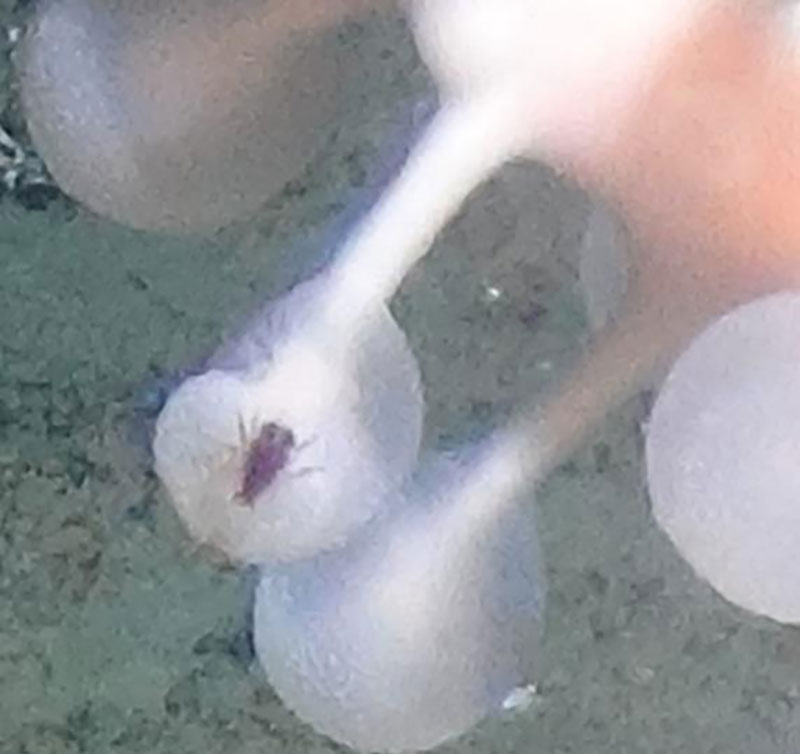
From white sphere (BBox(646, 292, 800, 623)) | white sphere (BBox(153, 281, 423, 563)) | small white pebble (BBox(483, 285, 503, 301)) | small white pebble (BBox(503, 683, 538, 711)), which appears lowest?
small white pebble (BBox(503, 683, 538, 711))

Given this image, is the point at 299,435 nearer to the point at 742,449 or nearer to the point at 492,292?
the point at 742,449

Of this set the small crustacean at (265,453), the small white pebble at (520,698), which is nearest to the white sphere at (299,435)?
the small crustacean at (265,453)

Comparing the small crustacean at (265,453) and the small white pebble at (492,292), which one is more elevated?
the small crustacean at (265,453)

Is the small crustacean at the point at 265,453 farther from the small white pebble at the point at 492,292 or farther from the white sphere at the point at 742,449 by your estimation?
the small white pebble at the point at 492,292

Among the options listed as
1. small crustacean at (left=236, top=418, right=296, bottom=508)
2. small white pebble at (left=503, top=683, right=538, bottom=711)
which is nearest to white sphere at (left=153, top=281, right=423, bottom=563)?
small crustacean at (left=236, top=418, right=296, bottom=508)

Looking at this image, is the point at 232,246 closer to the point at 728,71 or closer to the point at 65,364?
the point at 65,364

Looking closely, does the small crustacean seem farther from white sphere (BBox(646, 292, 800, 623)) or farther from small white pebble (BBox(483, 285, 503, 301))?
small white pebble (BBox(483, 285, 503, 301))

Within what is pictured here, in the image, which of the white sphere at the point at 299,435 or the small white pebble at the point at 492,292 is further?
the small white pebble at the point at 492,292
